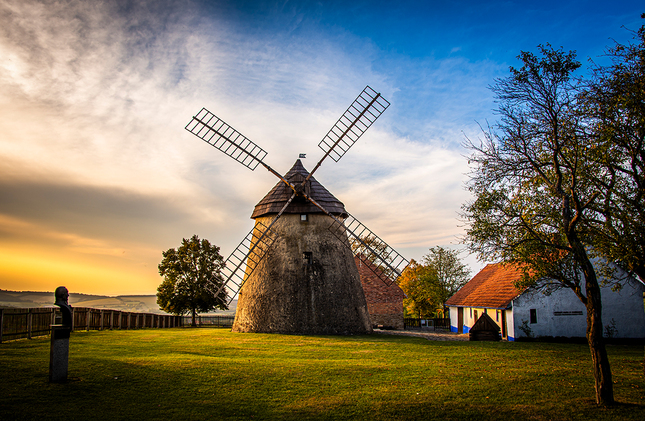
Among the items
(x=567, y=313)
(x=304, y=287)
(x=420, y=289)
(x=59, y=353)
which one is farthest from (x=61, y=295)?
(x=420, y=289)

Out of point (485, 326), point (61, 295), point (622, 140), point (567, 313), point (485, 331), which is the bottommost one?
point (485, 331)

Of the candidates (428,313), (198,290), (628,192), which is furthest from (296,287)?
(428,313)

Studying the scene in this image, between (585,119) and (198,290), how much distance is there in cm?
3214

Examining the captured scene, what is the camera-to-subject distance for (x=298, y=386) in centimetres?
923

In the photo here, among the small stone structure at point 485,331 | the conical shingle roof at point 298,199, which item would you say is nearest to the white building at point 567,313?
the small stone structure at point 485,331

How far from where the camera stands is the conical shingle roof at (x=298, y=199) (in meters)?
22.9

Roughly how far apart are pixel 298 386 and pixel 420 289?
37338mm

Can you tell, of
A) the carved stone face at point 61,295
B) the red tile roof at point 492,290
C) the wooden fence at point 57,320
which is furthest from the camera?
the red tile roof at point 492,290

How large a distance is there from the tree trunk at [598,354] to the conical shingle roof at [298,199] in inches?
608

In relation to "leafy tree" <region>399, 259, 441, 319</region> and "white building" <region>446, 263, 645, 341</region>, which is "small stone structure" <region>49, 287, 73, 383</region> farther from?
"leafy tree" <region>399, 259, 441, 319</region>

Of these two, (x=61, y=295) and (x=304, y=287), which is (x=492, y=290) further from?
(x=61, y=295)

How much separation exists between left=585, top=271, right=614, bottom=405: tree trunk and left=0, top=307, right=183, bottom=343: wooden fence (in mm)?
11327

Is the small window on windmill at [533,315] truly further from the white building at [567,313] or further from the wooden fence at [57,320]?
the wooden fence at [57,320]

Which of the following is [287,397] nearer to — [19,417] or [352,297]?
[19,417]
